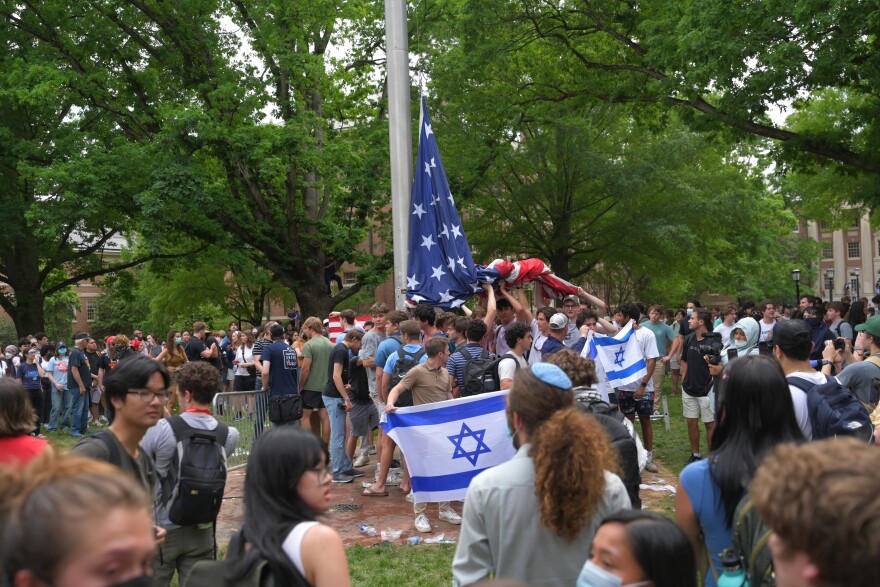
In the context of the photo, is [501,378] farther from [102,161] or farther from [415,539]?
[102,161]

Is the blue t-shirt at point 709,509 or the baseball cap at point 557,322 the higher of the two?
the baseball cap at point 557,322

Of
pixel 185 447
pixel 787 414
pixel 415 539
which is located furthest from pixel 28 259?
pixel 787 414

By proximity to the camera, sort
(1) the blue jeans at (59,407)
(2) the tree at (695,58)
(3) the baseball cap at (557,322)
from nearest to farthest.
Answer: (3) the baseball cap at (557,322), (2) the tree at (695,58), (1) the blue jeans at (59,407)

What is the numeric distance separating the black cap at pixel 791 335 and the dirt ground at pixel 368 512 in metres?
4.14

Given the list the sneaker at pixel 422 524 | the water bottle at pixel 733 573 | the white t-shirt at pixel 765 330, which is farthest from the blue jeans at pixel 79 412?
the water bottle at pixel 733 573

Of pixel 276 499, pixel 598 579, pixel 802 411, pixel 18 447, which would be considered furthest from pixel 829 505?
pixel 18 447

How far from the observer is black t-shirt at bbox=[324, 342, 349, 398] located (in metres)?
11.0

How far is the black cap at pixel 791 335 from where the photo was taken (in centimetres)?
542

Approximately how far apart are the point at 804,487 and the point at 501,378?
6.31 m

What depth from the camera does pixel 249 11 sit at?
23984 millimetres

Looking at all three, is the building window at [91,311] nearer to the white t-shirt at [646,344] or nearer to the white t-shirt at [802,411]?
the white t-shirt at [646,344]

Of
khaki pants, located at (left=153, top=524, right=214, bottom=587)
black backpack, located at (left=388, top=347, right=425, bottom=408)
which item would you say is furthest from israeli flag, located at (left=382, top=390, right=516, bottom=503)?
khaki pants, located at (left=153, top=524, right=214, bottom=587)

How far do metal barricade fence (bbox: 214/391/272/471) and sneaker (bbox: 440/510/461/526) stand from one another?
3987 mm

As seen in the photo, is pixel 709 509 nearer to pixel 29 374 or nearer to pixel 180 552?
pixel 180 552
